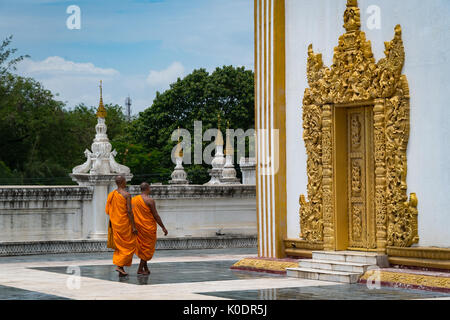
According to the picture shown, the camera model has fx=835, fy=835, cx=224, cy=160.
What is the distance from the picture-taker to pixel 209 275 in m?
12.5

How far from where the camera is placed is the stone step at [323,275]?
11.3 m

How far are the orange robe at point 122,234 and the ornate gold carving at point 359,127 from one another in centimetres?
271

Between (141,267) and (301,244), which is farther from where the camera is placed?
(301,244)

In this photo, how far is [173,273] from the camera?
42.0ft

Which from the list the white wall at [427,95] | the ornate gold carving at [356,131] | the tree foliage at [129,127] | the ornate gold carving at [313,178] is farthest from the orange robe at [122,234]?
the tree foliage at [129,127]

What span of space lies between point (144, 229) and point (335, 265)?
2860mm

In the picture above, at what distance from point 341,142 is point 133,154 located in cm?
2903

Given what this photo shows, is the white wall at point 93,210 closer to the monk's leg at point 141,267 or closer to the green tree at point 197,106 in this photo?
the monk's leg at point 141,267

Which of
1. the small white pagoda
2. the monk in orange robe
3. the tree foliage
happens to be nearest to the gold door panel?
the monk in orange robe

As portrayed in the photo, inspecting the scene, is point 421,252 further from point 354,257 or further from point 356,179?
point 356,179

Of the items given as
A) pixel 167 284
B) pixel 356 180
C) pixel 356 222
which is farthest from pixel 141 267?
pixel 356 180

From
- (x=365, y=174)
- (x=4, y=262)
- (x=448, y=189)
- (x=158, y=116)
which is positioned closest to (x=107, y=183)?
(x=4, y=262)
